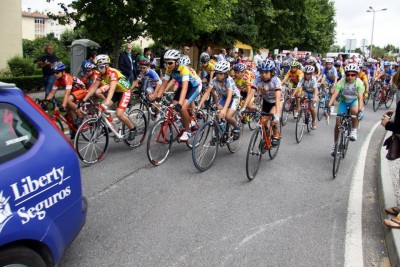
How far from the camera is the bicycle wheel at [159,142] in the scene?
269 inches

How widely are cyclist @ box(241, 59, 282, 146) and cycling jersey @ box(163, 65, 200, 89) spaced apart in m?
1.18

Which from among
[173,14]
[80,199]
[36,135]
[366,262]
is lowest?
[366,262]

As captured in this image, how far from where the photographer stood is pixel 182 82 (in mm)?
7285

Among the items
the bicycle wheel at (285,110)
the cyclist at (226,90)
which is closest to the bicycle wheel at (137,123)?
the cyclist at (226,90)

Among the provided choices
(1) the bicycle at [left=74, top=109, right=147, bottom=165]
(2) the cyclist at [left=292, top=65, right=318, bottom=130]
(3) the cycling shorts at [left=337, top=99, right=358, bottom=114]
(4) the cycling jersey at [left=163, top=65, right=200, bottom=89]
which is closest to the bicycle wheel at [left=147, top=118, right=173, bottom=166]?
(1) the bicycle at [left=74, top=109, right=147, bottom=165]

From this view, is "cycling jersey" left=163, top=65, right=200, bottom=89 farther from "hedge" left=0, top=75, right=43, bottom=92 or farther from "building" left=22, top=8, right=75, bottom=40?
"building" left=22, top=8, right=75, bottom=40

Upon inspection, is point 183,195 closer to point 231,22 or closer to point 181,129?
point 181,129

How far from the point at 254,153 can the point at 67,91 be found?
159 inches

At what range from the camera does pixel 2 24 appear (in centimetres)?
1977

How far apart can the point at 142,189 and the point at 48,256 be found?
2.91 metres

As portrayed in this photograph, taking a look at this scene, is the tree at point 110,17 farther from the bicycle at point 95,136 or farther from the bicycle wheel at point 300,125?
the bicycle wheel at point 300,125

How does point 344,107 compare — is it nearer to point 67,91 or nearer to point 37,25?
point 67,91

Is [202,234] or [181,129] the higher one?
[181,129]

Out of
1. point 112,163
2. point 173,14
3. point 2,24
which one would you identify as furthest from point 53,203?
point 2,24
